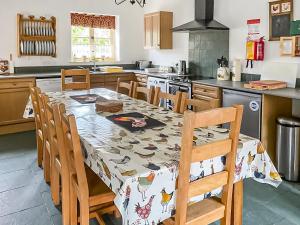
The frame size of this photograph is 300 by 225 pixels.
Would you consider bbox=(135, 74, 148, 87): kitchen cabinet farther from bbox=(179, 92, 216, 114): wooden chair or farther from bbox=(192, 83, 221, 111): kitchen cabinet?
bbox=(179, 92, 216, 114): wooden chair

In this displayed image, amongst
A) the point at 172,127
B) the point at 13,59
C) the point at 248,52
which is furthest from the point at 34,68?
the point at 172,127

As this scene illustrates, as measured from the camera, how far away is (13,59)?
516 cm

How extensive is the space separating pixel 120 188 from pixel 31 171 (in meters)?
2.34

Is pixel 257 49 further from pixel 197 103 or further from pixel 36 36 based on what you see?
pixel 36 36

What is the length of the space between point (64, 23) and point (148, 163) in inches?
186

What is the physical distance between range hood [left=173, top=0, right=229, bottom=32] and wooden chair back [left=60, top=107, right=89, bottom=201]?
2978mm

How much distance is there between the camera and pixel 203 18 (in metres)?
4.54

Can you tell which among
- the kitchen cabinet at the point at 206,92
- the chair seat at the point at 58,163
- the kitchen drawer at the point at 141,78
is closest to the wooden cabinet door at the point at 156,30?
the kitchen drawer at the point at 141,78

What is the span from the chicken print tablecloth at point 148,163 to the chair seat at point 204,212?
10 centimetres

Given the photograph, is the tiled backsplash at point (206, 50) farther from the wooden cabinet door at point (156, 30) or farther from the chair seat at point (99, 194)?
→ the chair seat at point (99, 194)

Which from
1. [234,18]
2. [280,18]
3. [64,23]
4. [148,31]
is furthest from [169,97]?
[64,23]

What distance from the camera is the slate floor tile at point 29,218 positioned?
7.71 feet

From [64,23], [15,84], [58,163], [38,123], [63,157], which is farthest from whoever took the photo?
[64,23]

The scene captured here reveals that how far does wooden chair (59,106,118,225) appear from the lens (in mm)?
1703
